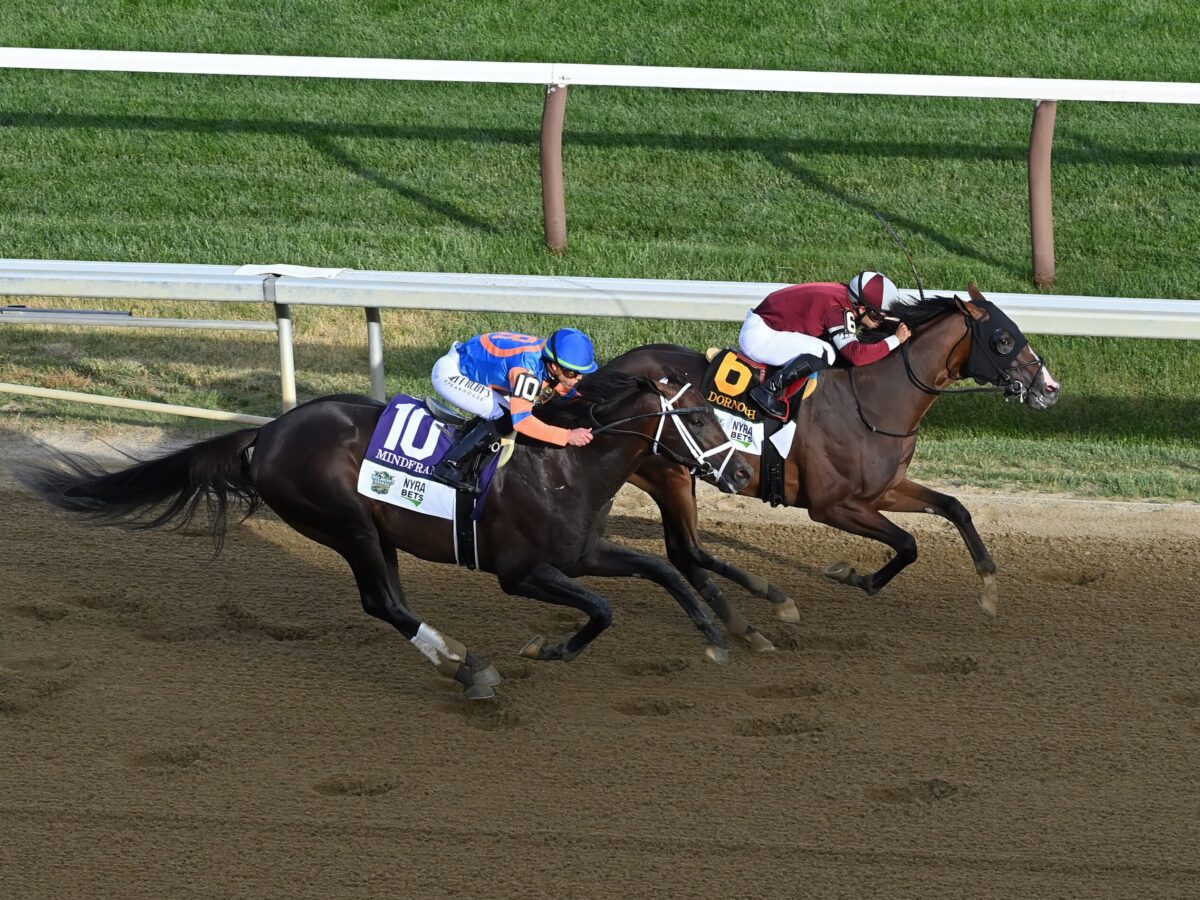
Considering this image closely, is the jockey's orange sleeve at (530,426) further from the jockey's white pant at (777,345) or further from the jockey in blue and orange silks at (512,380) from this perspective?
the jockey's white pant at (777,345)

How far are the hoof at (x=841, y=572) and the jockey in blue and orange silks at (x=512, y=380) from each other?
1.57 metres

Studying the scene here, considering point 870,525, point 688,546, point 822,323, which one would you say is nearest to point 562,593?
point 688,546

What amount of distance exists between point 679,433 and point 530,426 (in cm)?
49

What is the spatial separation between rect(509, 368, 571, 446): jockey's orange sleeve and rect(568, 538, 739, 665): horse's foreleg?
0.48 m

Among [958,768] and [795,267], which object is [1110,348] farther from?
[958,768]

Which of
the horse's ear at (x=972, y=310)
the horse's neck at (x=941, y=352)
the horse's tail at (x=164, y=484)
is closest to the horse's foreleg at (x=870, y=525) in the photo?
the horse's neck at (x=941, y=352)

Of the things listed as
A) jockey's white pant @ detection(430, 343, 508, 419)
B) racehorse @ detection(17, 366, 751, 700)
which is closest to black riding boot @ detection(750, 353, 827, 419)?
racehorse @ detection(17, 366, 751, 700)

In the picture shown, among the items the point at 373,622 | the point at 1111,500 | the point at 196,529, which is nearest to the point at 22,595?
the point at 196,529

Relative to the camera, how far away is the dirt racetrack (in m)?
3.97

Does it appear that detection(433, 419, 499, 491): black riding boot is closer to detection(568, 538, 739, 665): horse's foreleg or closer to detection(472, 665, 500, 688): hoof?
detection(568, 538, 739, 665): horse's foreleg

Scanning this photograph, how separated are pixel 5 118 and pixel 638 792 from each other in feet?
27.5

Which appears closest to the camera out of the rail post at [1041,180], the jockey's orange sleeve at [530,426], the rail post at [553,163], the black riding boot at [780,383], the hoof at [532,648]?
the jockey's orange sleeve at [530,426]

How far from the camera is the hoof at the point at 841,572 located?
19.5ft

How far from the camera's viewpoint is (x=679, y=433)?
482cm
